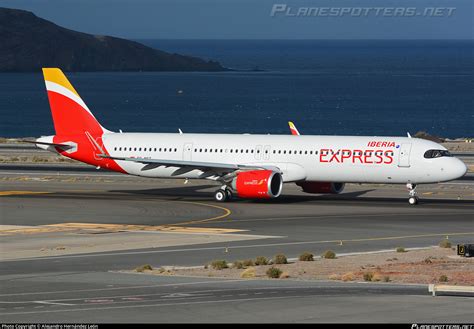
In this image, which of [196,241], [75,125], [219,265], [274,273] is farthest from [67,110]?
[274,273]

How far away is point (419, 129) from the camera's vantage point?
193 metres

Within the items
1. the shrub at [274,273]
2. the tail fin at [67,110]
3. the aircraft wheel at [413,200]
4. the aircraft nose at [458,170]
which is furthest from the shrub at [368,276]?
the tail fin at [67,110]

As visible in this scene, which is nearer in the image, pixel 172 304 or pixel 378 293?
pixel 172 304

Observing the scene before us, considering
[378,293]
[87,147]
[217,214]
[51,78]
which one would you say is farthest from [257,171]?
[378,293]

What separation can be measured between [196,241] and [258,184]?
1451 cm

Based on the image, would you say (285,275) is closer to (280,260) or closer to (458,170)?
(280,260)

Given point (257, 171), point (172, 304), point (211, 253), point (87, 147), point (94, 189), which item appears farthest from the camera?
point (94, 189)

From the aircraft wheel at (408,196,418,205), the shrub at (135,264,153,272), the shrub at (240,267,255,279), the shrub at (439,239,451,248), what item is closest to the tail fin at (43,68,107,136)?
the aircraft wheel at (408,196,418,205)

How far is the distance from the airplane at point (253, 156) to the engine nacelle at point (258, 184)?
0.06 metres

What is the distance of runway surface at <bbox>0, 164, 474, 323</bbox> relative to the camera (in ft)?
94.7

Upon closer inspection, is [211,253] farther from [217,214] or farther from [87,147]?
[87,147]

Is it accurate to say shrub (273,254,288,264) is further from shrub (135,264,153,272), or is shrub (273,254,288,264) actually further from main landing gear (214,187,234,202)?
main landing gear (214,187,234,202)

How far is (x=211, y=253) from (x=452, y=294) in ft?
48.9

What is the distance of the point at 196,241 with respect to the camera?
158 feet
